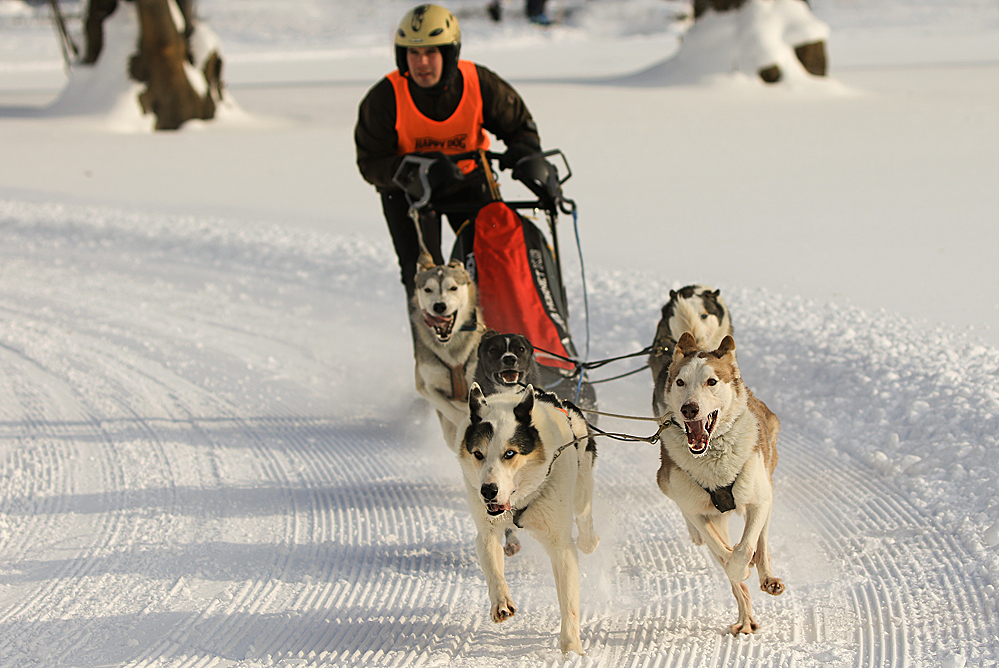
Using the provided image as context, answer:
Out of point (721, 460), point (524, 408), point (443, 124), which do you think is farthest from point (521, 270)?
point (721, 460)

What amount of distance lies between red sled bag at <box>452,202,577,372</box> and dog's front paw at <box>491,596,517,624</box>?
1.36 meters

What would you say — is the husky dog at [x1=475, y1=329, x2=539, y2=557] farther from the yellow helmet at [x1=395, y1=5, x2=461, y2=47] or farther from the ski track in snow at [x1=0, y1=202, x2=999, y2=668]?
the yellow helmet at [x1=395, y1=5, x2=461, y2=47]

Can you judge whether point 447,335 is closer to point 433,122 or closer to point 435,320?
point 435,320

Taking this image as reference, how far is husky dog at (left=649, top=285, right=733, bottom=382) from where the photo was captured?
3.59 meters

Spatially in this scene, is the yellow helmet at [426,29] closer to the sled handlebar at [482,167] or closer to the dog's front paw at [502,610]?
the sled handlebar at [482,167]

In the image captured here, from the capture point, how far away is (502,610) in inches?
103

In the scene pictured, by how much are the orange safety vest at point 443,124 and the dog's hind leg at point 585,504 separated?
183cm

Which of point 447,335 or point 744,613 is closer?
point 744,613

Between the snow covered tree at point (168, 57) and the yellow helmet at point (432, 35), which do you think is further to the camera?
the snow covered tree at point (168, 57)

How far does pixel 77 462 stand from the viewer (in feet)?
14.5

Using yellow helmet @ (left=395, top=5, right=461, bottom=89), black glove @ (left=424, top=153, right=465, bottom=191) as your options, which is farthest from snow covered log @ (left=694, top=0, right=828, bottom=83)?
black glove @ (left=424, top=153, right=465, bottom=191)

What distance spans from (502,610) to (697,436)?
763 mm

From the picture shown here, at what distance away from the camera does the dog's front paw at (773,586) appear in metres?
2.73

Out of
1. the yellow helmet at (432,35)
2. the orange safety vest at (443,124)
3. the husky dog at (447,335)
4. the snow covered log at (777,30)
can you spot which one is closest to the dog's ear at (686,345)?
the husky dog at (447,335)
